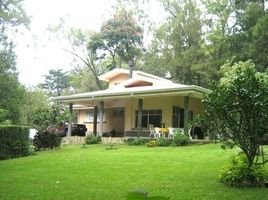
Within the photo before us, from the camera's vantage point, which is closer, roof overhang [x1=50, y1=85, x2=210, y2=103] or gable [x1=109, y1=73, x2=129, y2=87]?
roof overhang [x1=50, y1=85, x2=210, y2=103]

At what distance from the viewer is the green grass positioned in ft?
26.8

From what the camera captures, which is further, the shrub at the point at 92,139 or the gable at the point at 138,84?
the gable at the point at 138,84

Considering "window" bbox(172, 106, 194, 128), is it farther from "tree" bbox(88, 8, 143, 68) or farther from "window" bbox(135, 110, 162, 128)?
"tree" bbox(88, 8, 143, 68)

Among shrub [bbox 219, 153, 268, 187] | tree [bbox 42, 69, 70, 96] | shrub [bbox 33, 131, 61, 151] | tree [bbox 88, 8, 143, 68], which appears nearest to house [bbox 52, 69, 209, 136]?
A: shrub [bbox 33, 131, 61, 151]

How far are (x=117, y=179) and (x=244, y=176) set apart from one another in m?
3.05

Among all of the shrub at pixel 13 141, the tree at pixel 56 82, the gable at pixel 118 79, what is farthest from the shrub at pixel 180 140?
the tree at pixel 56 82

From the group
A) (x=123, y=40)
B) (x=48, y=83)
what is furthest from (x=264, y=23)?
(x=48, y=83)

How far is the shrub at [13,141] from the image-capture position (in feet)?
55.2

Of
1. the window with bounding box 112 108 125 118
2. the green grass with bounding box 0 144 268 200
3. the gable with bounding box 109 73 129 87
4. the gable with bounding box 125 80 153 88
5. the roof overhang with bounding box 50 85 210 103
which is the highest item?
the gable with bounding box 109 73 129 87

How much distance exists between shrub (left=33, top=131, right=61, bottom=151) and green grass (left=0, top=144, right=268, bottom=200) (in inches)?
267

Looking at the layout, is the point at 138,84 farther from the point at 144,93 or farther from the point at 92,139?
the point at 92,139

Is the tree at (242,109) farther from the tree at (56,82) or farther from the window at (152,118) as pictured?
the tree at (56,82)

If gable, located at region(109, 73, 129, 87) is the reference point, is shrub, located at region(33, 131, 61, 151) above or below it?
below

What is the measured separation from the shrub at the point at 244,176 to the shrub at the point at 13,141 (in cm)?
1075
